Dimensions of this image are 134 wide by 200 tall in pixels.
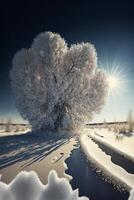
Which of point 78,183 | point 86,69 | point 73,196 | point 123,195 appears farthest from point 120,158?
point 86,69

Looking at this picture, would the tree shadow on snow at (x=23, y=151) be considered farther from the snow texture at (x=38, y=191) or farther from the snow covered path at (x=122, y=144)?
the snow texture at (x=38, y=191)

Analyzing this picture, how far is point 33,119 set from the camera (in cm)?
1512

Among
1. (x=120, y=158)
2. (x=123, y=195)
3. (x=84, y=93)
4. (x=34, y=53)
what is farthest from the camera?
(x=84, y=93)

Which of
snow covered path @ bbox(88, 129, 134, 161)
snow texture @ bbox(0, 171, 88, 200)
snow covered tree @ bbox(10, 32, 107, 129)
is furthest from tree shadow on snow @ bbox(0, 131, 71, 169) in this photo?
snow covered tree @ bbox(10, 32, 107, 129)

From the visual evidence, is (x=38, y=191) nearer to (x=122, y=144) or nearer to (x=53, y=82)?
(x=122, y=144)

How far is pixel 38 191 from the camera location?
6.18 feet

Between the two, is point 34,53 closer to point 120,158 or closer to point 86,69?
point 86,69

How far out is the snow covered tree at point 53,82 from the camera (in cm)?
1471

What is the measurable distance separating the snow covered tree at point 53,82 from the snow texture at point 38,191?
1258 centimetres

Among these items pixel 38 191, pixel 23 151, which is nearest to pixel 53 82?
pixel 23 151

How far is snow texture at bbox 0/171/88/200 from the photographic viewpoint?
1.84 metres

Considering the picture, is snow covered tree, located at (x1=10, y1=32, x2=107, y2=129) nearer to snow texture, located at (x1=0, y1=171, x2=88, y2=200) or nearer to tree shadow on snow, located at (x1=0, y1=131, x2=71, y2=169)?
tree shadow on snow, located at (x1=0, y1=131, x2=71, y2=169)

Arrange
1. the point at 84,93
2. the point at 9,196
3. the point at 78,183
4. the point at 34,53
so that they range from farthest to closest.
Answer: the point at 84,93 < the point at 34,53 < the point at 78,183 < the point at 9,196

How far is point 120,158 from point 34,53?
10.3 meters
